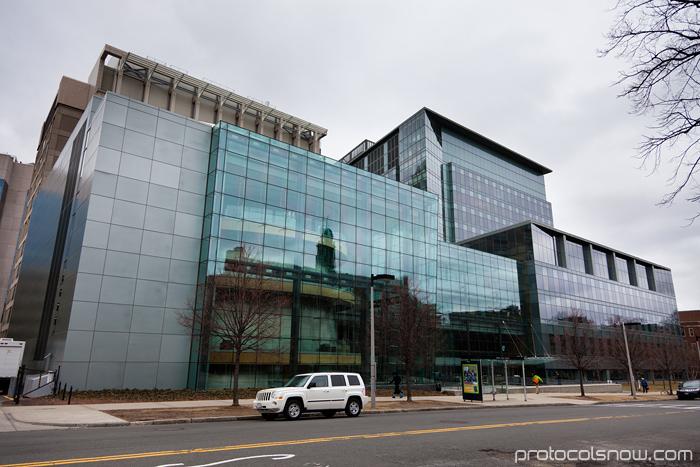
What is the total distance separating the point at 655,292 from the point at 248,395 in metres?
86.8

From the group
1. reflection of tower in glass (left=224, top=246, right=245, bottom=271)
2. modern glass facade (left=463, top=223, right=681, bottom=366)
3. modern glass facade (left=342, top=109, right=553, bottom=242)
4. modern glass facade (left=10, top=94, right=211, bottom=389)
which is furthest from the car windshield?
modern glass facade (left=342, top=109, right=553, bottom=242)

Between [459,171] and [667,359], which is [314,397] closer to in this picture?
[667,359]

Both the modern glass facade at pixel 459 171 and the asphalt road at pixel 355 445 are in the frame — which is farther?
the modern glass facade at pixel 459 171

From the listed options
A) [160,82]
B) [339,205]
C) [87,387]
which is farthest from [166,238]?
[160,82]

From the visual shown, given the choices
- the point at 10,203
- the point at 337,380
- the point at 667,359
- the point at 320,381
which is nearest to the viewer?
the point at 320,381

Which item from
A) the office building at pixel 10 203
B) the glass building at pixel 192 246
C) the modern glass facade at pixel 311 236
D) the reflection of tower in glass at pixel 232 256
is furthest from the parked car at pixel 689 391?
the office building at pixel 10 203

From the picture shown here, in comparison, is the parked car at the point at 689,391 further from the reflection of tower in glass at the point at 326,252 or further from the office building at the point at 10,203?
the office building at the point at 10,203

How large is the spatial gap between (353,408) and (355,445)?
28.8 feet

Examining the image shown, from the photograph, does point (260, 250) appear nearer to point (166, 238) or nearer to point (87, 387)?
point (166, 238)

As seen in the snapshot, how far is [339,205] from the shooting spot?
3794 centimetres

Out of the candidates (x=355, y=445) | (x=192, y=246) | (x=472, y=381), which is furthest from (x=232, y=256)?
(x=355, y=445)

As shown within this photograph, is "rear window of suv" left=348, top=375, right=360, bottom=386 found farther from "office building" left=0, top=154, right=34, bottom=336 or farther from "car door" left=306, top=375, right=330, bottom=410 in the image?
"office building" left=0, top=154, right=34, bottom=336

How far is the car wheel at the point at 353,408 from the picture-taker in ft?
60.8

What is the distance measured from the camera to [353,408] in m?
18.7
